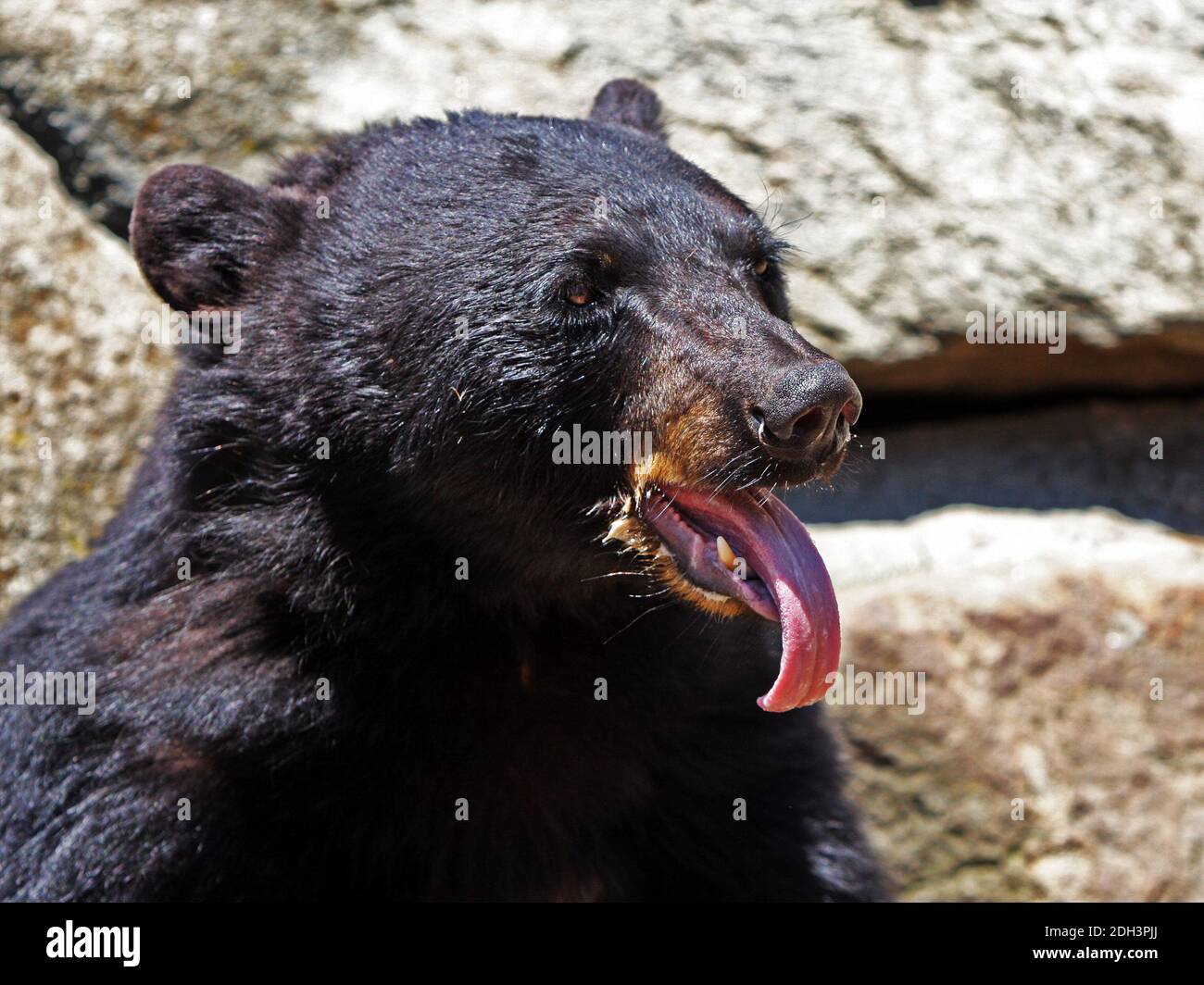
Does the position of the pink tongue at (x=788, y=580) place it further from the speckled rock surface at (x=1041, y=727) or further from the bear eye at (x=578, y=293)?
the speckled rock surface at (x=1041, y=727)

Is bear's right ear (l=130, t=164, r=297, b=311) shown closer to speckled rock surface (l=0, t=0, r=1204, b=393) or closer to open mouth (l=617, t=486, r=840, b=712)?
open mouth (l=617, t=486, r=840, b=712)

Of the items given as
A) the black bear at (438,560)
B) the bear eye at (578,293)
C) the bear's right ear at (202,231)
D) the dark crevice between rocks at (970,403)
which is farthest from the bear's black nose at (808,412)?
the dark crevice between rocks at (970,403)

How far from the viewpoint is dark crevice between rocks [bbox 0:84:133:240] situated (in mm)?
5215

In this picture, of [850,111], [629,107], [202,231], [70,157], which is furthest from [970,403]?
[70,157]

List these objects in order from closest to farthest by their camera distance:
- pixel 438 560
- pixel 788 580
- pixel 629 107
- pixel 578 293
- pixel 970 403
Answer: pixel 788 580 → pixel 578 293 → pixel 438 560 → pixel 629 107 → pixel 970 403

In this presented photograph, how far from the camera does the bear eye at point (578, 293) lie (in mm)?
3350

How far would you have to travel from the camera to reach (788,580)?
10.4 ft

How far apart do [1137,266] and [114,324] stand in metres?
3.33

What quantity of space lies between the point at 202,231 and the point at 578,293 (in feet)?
3.22

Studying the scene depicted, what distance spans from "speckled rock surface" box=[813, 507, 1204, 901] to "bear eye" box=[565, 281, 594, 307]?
204 cm

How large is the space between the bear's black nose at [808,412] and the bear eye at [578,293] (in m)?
0.48

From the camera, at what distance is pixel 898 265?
5.21 m

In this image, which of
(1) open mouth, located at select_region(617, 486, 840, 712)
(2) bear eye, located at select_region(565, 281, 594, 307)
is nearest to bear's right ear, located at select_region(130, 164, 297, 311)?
(2) bear eye, located at select_region(565, 281, 594, 307)

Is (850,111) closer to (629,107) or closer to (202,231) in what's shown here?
(629,107)
